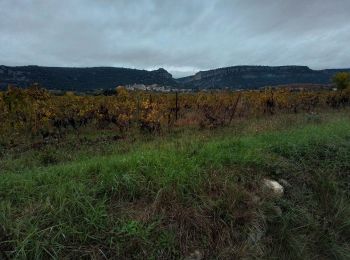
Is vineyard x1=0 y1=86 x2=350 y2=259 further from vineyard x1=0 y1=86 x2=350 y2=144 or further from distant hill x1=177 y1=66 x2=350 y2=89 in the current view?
distant hill x1=177 y1=66 x2=350 y2=89

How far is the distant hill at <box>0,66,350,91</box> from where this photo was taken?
54316 millimetres

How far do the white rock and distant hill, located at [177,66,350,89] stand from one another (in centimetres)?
8907

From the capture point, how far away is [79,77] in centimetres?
6775

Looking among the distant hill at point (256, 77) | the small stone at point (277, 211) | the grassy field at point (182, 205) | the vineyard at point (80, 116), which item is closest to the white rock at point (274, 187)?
the grassy field at point (182, 205)

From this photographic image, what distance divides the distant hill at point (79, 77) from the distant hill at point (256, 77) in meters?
19.5

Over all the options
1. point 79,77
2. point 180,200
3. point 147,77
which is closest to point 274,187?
point 180,200

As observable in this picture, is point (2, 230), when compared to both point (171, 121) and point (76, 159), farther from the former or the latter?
point (171, 121)

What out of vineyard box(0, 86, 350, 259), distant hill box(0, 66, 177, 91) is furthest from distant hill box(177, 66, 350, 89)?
vineyard box(0, 86, 350, 259)

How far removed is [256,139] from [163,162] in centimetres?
227

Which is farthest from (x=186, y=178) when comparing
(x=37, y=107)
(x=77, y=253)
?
(x=37, y=107)

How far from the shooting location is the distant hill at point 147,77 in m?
54.3

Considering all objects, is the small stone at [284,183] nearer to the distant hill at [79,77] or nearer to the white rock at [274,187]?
the white rock at [274,187]

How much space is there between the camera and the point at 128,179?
3697mm

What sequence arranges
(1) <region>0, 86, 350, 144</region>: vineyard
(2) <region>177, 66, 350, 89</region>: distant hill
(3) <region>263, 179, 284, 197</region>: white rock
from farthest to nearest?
1. (2) <region>177, 66, 350, 89</region>: distant hill
2. (1) <region>0, 86, 350, 144</region>: vineyard
3. (3) <region>263, 179, 284, 197</region>: white rock
